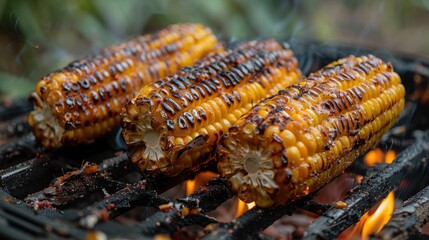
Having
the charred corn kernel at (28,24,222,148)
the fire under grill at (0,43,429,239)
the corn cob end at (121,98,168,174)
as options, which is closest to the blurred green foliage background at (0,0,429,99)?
the charred corn kernel at (28,24,222,148)

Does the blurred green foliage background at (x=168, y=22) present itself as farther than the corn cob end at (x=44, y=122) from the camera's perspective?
Yes

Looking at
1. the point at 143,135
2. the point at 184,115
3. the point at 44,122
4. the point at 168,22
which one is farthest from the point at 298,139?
the point at 168,22

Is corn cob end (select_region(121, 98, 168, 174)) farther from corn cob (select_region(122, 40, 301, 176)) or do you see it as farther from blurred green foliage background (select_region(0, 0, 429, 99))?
blurred green foliage background (select_region(0, 0, 429, 99))

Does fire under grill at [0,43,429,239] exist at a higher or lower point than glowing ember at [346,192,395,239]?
higher

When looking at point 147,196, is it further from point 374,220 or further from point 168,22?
point 168,22

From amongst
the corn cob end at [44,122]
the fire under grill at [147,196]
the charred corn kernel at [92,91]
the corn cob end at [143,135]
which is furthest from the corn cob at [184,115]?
the corn cob end at [44,122]

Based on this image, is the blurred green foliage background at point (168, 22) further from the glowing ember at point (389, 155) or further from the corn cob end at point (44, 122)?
the corn cob end at point (44, 122)

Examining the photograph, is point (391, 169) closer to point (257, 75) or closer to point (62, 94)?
point (257, 75)
